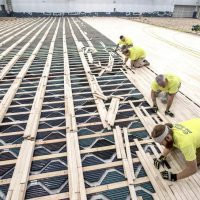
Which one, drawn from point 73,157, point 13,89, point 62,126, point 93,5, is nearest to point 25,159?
point 73,157

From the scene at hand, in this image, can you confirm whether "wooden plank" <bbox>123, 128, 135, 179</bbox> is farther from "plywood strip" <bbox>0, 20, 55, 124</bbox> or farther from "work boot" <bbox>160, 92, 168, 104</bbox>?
"plywood strip" <bbox>0, 20, 55, 124</bbox>

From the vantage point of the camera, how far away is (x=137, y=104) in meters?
6.55

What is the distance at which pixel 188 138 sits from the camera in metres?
3.53

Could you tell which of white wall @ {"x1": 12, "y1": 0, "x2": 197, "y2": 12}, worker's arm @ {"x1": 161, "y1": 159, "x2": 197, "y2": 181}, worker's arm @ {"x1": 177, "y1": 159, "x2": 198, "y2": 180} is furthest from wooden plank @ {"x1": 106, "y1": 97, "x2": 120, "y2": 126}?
white wall @ {"x1": 12, "y1": 0, "x2": 197, "y2": 12}

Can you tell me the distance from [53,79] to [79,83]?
1.03 meters

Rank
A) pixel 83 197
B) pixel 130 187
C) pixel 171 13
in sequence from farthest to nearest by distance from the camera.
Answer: pixel 171 13 → pixel 130 187 → pixel 83 197

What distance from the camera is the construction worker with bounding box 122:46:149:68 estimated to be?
9.01m

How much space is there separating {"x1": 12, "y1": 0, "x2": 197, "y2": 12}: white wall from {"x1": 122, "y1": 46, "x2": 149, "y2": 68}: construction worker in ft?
103

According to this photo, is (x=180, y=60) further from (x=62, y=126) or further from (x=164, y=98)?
(x=62, y=126)

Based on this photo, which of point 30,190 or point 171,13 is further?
point 171,13

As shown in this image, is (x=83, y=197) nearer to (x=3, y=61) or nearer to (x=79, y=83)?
(x=79, y=83)

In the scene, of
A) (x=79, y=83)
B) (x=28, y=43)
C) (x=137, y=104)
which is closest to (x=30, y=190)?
(x=137, y=104)

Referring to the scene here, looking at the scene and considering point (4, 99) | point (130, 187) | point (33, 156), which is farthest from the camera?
point (4, 99)

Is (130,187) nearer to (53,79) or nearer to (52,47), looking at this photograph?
(53,79)
